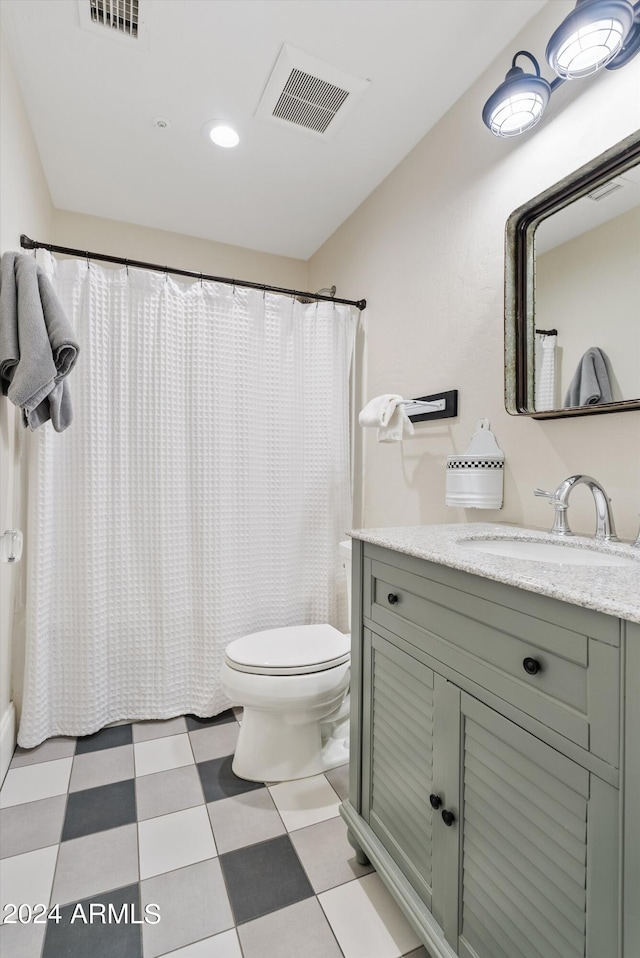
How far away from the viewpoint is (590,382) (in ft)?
3.94

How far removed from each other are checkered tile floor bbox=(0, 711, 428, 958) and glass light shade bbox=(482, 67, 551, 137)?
2050 mm

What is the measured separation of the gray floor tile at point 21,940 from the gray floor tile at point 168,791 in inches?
14.3

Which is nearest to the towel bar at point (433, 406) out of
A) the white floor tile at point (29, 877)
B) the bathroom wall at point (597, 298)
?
the bathroom wall at point (597, 298)

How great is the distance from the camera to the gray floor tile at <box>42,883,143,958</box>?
3.41 ft

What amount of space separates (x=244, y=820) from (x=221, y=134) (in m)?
2.44

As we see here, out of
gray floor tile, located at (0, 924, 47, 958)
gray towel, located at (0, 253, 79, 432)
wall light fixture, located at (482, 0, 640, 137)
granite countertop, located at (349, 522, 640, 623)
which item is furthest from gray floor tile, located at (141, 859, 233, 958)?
wall light fixture, located at (482, 0, 640, 137)

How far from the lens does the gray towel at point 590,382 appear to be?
1174 millimetres

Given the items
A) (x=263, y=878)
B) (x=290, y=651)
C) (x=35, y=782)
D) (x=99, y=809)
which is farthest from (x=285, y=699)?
(x=35, y=782)

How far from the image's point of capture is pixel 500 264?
59.6 inches

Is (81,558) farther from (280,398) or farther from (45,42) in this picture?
(45,42)

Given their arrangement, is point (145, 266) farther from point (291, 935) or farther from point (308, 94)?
point (291, 935)

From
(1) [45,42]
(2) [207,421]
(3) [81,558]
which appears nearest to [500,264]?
(2) [207,421]

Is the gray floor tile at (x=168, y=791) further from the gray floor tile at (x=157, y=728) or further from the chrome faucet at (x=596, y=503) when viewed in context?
the chrome faucet at (x=596, y=503)

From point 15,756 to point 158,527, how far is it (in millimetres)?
957
